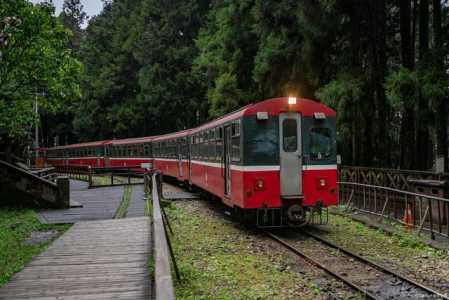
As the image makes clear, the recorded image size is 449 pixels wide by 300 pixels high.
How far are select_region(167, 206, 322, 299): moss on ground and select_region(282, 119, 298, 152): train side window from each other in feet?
7.75

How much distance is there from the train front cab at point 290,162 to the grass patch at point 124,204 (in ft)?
12.4

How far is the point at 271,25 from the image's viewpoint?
2359 cm

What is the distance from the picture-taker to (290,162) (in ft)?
43.2

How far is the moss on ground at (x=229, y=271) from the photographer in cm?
798

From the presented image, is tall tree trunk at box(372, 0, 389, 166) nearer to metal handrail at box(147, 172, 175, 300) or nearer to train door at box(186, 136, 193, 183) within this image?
train door at box(186, 136, 193, 183)

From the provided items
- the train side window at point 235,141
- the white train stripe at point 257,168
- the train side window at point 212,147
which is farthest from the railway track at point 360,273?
the train side window at point 212,147

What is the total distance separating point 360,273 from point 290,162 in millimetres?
4438

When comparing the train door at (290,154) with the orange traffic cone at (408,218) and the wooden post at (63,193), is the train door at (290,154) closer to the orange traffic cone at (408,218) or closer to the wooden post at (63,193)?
the orange traffic cone at (408,218)

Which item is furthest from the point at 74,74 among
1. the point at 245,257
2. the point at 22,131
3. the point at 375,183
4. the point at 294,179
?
the point at 375,183

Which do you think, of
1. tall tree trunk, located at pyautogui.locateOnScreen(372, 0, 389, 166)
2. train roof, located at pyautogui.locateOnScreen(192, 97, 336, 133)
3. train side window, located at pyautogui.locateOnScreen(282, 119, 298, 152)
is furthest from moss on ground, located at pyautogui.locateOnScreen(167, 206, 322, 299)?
tall tree trunk, located at pyautogui.locateOnScreen(372, 0, 389, 166)

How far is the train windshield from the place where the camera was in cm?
1333

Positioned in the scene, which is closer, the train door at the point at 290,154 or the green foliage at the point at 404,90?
the train door at the point at 290,154

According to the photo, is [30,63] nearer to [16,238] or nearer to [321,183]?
[16,238]

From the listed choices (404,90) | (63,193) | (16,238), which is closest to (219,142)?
(63,193)
